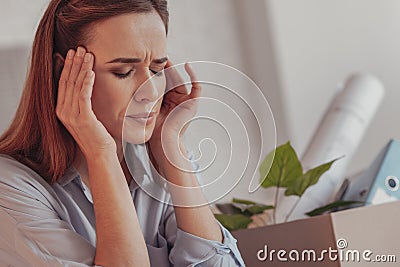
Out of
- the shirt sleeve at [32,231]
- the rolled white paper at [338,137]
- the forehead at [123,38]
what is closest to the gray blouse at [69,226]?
the shirt sleeve at [32,231]

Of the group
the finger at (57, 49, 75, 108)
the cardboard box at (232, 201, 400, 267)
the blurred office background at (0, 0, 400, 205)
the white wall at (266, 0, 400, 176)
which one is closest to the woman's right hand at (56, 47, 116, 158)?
the finger at (57, 49, 75, 108)

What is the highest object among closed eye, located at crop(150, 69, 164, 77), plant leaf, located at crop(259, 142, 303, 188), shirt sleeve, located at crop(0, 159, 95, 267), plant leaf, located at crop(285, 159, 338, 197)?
closed eye, located at crop(150, 69, 164, 77)

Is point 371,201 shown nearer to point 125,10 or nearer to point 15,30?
point 125,10

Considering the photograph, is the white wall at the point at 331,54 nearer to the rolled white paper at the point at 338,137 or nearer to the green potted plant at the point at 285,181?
the rolled white paper at the point at 338,137

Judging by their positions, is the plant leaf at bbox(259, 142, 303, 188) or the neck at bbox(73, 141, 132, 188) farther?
the plant leaf at bbox(259, 142, 303, 188)

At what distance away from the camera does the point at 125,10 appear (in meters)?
0.63

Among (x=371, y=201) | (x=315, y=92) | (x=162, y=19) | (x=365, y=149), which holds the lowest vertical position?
(x=365, y=149)

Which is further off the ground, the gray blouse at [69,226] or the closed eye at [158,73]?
the closed eye at [158,73]

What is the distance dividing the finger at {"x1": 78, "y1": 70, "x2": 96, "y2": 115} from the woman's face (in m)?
0.02

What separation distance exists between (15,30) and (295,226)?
94 cm

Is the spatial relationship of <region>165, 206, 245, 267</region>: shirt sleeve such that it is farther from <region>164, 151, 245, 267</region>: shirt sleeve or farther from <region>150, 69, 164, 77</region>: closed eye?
<region>150, 69, 164, 77</region>: closed eye

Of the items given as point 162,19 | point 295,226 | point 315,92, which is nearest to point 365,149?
point 315,92

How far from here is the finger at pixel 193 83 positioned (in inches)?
26.8

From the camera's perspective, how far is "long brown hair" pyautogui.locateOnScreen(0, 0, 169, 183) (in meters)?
0.63
